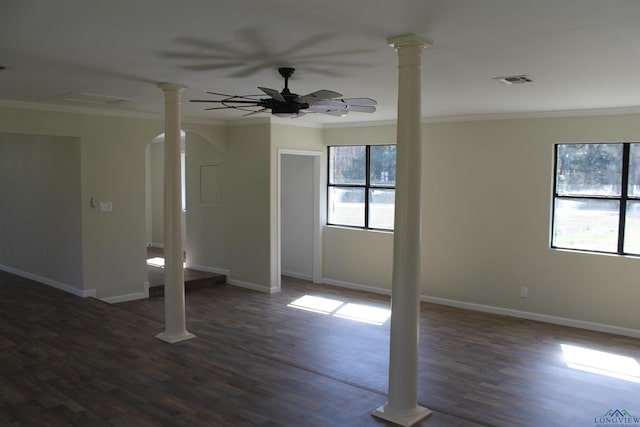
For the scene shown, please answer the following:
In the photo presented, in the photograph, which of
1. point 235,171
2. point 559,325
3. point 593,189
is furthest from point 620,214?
point 235,171

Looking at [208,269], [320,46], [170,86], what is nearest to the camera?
[320,46]

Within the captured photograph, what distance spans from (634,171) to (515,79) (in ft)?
8.66

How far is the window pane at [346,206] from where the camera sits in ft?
26.9

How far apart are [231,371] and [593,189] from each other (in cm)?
469

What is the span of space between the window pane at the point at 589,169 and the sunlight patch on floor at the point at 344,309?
2.72 meters

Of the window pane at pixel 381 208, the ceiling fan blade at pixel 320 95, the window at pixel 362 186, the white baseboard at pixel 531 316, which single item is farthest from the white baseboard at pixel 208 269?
the ceiling fan blade at pixel 320 95

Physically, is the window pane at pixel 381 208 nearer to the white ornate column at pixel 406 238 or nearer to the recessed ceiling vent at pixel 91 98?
the recessed ceiling vent at pixel 91 98

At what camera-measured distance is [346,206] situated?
8391 millimetres

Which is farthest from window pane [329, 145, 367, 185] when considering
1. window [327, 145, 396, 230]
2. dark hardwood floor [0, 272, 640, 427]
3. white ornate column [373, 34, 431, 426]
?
white ornate column [373, 34, 431, 426]

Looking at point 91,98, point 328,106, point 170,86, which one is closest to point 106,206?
point 91,98

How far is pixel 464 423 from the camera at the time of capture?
3.58 m

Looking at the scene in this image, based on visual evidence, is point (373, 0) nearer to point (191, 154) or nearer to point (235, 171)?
point (235, 171)

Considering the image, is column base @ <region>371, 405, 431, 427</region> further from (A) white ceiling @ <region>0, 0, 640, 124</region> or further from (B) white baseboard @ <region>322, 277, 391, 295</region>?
(B) white baseboard @ <region>322, 277, 391, 295</region>

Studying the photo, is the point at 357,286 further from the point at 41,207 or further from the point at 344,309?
the point at 41,207
